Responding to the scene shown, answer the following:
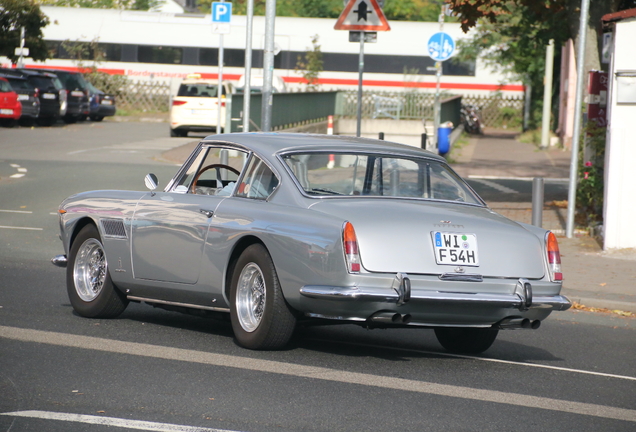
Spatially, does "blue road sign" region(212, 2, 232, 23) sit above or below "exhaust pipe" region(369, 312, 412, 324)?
above

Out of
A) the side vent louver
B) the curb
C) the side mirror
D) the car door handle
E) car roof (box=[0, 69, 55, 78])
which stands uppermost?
car roof (box=[0, 69, 55, 78])

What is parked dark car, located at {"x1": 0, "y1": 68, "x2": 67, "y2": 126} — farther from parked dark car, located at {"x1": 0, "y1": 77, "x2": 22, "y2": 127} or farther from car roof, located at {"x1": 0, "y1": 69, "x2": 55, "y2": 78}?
parked dark car, located at {"x1": 0, "y1": 77, "x2": 22, "y2": 127}

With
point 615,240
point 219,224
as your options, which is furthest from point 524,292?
point 615,240

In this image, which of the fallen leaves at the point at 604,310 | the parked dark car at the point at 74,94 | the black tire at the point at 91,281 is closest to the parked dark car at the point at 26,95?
the parked dark car at the point at 74,94

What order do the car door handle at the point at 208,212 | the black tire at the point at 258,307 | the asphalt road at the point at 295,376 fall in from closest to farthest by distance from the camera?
the asphalt road at the point at 295,376, the black tire at the point at 258,307, the car door handle at the point at 208,212

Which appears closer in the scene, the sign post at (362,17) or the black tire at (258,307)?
the black tire at (258,307)

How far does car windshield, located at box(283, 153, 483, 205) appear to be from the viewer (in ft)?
23.0

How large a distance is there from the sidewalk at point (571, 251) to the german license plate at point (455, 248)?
4.00 meters

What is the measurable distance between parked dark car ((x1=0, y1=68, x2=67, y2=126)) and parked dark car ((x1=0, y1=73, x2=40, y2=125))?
427 millimetres

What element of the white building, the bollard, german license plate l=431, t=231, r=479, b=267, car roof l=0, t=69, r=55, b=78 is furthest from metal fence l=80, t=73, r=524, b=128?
Answer: german license plate l=431, t=231, r=479, b=267

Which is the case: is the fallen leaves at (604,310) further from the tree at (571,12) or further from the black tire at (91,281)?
the tree at (571,12)

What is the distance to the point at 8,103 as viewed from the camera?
112 ft

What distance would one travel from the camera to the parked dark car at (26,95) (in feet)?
115

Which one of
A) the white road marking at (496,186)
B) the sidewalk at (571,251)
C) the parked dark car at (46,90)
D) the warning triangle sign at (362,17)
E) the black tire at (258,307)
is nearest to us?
the black tire at (258,307)
